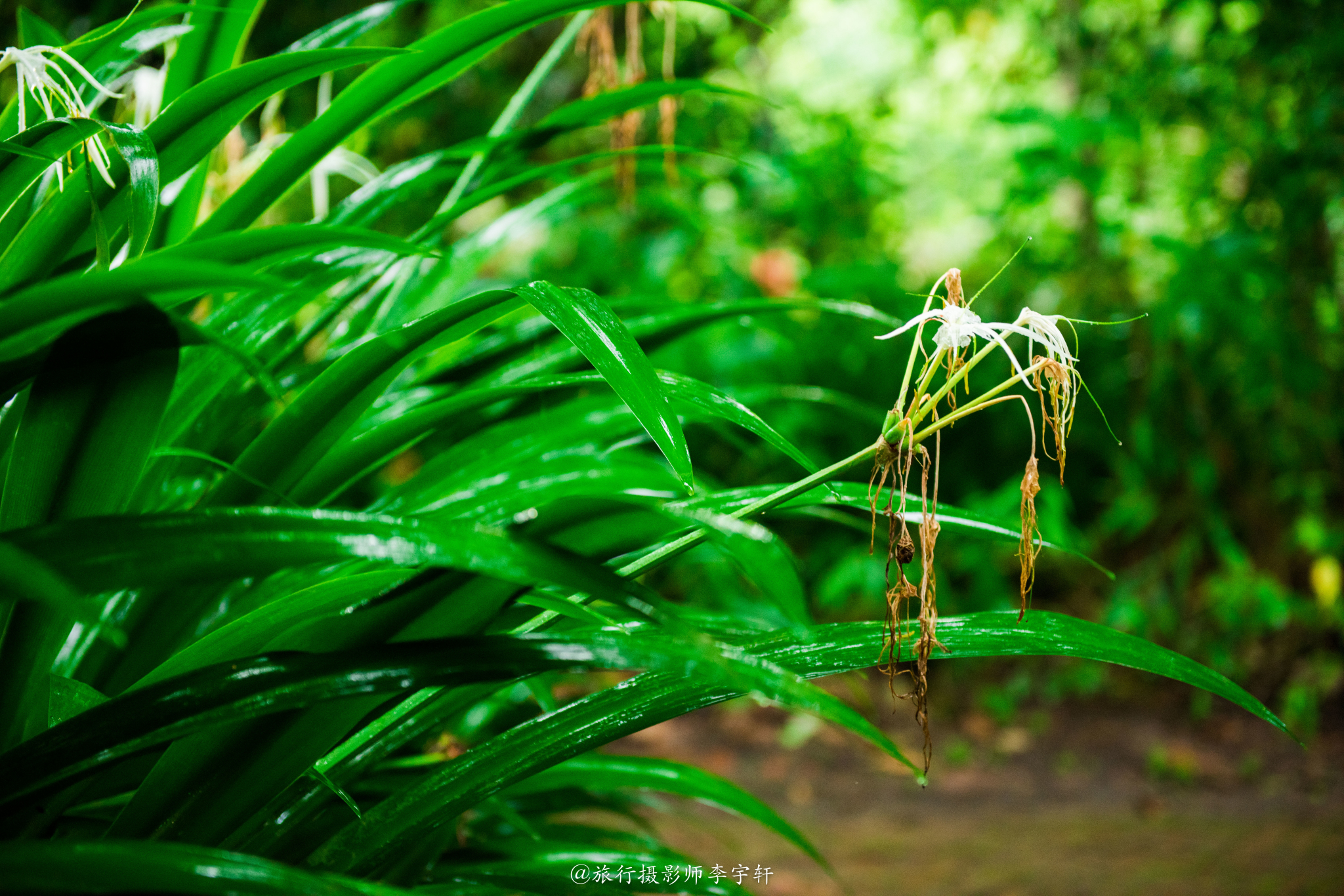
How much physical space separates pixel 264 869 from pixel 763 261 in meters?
2.35

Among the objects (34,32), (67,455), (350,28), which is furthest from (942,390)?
(34,32)

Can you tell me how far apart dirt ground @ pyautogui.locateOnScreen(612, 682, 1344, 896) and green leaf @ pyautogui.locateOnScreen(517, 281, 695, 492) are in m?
1.11

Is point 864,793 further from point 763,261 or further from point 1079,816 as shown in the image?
point 763,261

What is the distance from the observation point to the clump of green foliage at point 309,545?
28 centimetres

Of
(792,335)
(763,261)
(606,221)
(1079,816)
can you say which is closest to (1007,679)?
(1079,816)

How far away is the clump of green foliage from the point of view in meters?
0.28

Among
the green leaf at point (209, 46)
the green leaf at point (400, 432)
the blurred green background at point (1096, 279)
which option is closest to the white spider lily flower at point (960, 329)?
the green leaf at point (400, 432)

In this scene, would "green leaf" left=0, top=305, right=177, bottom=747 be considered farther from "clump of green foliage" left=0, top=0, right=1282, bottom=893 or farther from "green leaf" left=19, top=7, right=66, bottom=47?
"green leaf" left=19, top=7, right=66, bottom=47

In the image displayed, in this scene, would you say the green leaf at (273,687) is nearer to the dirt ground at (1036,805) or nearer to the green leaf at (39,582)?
the green leaf at (39,582)

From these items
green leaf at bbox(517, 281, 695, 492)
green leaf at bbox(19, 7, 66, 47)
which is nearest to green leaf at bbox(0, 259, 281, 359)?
green leaf at bbox(517, 281, 695, 492)

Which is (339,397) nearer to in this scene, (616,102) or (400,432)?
(400,432)

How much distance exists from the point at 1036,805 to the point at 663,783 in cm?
141

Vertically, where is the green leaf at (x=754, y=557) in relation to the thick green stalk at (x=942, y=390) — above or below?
below

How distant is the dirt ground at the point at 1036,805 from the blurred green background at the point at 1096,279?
0.14m
